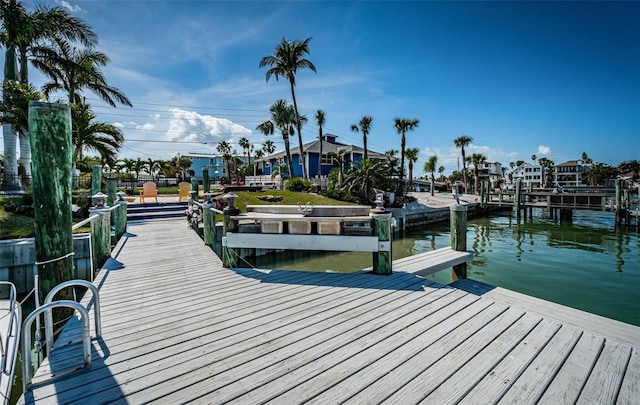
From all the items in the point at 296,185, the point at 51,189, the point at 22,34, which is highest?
the point at 22,34

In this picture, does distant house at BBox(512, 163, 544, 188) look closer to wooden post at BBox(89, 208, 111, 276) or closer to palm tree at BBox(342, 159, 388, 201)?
palm tree at BBox(342, 159, 388, 201)

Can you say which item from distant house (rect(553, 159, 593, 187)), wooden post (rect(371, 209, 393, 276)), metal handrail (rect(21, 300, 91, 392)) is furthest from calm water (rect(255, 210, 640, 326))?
distant house (rect(553, 159, 593, 187))

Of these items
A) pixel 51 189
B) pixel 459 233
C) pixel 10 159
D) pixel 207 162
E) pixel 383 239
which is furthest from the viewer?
pixel 207 162

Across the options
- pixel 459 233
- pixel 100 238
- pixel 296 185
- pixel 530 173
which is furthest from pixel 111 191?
pixel 530 173

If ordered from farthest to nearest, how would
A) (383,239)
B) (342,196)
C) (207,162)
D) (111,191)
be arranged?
(207,162)
(342,196)
(111,191)
(383,239)

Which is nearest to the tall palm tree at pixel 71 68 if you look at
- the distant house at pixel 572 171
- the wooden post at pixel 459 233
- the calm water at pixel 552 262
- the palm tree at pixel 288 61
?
the palm tree at pixel 288 61

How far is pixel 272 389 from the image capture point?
96.2 inches

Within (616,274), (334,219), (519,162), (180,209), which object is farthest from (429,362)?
Result: (519,162)

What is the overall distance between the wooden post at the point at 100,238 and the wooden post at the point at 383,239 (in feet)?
19.2

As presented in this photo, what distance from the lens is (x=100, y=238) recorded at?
686 centimetres

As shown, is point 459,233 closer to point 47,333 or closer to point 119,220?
point 47,333

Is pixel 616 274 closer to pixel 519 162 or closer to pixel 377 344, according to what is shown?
pixel 377 344

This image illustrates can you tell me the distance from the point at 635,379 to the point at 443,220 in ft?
80.0

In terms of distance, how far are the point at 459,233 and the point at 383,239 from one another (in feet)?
6.82
